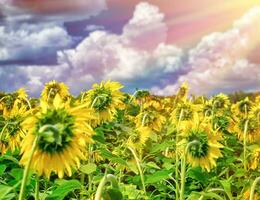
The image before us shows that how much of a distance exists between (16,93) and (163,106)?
5.85 ft

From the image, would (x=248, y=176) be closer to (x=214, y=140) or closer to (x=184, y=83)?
(x=214, y=140)

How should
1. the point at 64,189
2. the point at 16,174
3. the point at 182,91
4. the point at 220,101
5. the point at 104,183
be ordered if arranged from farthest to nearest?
the point at 182,91, the point at 220,101, the point at 16,174, the point at 64,189, the point at 104,183

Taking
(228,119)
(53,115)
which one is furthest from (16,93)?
(53,115)

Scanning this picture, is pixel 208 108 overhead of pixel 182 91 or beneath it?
beneath

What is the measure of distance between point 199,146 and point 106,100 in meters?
0.74

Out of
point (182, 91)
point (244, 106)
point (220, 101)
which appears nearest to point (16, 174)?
point (220, 101)

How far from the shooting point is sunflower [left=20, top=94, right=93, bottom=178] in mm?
1803

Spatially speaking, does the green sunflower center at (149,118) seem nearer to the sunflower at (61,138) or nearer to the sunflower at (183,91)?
the sunflower at (183,91)

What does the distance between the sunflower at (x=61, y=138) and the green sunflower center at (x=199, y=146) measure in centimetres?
101

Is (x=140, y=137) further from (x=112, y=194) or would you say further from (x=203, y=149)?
(x=112, y=194)

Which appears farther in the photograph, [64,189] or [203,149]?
[203,149]

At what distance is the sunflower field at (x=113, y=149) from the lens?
1828 millimetres

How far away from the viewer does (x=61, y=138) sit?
1.82m

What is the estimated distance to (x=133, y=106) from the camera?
5.23m
